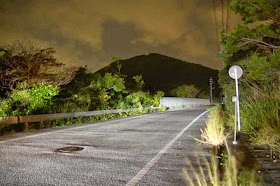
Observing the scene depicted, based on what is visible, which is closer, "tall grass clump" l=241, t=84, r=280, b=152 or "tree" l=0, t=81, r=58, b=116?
"tall grass clump" l=241, t=84, r=280, b=152

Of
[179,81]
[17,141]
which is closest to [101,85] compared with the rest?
[17,141]

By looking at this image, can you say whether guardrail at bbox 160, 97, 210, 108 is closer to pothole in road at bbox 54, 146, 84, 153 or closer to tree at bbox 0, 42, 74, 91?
tree at bbox 0, 42, 74, 91

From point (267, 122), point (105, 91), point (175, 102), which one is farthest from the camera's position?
point (175, 102)

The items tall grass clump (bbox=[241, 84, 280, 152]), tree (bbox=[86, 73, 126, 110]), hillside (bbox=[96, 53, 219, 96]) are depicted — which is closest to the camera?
tall grass clump (bbox=[241, 84, 280, 152])

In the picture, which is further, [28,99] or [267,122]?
[28,99]

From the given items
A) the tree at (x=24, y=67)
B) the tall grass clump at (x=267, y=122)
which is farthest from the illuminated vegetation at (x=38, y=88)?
the tall grass clump at (x=267, y=122)

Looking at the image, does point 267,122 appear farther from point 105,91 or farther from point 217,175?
point 105,91

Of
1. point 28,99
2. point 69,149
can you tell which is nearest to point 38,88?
→ point 28,99

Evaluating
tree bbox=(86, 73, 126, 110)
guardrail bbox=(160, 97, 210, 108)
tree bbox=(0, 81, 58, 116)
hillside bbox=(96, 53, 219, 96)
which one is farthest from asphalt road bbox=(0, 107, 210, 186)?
hillside bbox=(96, 53, 219, 96)

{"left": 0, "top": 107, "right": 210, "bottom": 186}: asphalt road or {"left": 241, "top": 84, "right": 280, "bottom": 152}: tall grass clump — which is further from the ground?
{"left": 241, "top": 84, "right": 280, "bottom": 152}: tall grass clump

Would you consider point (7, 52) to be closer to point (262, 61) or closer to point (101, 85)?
point (101, 85)

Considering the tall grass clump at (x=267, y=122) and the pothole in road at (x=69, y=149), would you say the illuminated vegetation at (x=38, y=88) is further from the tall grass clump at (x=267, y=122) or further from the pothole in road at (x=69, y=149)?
the tall grass clump at (x=267, y=122)

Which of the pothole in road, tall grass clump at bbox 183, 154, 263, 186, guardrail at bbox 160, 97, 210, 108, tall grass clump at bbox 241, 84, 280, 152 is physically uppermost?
guardrail at bbox 160, 97, 210, 108

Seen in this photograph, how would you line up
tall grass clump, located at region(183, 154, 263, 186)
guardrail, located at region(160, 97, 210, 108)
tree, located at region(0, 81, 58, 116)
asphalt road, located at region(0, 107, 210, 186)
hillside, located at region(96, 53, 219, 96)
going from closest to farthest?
1. tall grass clump, located at region(183, 154, 263, 186)
2. asphalt road, located at region(0, 107, 210, 186)
3. tree, located at region(0, 81, 58, 116)
4. guardrail, located at region(160, 97, 210, 108)
5. hillside, located at region(96, 53, 219, 96)
